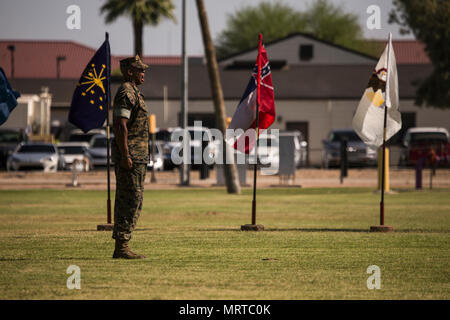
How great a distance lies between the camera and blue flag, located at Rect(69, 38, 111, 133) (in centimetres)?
1452

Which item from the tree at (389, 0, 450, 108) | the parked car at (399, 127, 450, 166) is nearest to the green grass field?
the parked car at (399, 127, 450, 166)

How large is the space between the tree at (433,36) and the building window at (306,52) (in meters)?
13.6

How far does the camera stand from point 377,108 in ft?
50.0

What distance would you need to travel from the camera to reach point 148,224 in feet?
55.2

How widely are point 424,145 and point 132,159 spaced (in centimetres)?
3435

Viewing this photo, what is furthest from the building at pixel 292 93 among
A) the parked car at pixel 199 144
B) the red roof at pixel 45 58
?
the red roof at pixel 45 58

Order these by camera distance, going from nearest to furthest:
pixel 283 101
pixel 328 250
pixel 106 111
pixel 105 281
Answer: pixel 105 281 → pixel 328 250 → pixel 106 111 → pixel 283 101

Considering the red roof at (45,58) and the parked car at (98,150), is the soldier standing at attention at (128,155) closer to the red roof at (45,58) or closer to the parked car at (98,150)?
the parked car at (98,150)

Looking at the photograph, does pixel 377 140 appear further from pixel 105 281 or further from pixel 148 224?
pixel 105 281

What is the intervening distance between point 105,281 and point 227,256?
2531mm

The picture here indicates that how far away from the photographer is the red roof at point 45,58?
3260 inches

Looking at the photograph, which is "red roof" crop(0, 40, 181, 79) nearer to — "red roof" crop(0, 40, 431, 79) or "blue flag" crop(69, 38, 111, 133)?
"red roof" crop(0, 40, 431, 79)

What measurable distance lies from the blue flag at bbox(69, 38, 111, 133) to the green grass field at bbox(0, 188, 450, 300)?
5.91 ft
